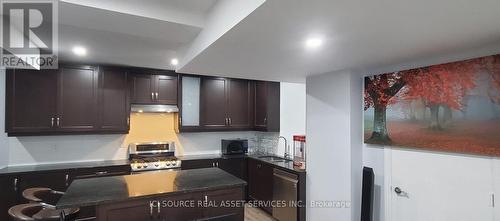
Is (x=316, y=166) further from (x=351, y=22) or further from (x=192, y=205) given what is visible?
(x=351, y=22)

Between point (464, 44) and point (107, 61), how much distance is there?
3995mm

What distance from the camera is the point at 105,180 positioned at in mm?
2746

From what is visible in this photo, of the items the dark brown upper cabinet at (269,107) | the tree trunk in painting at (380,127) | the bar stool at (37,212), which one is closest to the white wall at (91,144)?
the dark brown upper cabinet at (269,107)

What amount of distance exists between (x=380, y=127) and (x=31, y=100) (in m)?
4.30

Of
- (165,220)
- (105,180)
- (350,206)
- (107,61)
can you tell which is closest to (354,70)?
(350,206)

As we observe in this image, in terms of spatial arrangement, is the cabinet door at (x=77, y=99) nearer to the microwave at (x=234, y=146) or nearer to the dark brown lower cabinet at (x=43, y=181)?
the dark brown lower cabinet at (x=43, y=181)

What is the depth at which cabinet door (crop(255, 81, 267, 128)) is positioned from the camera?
4688 mm

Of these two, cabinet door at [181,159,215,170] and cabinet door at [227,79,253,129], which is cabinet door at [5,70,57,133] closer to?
cabinet door at [181,159,215,170]

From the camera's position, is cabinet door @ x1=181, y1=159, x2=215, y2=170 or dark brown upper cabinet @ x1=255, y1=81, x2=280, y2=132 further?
dark brown upper cabinet @ x1=255, y1=81, x2=280, y2=132

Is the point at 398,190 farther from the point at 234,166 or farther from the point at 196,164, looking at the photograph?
the point at 196,164

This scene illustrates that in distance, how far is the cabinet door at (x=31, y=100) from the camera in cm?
336

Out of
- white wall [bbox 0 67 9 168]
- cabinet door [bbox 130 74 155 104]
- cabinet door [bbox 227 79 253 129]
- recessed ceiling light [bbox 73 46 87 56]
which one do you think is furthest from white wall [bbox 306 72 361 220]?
white wall [bbox 0 67 9 168]

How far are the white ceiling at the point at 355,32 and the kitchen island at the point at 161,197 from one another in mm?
1223

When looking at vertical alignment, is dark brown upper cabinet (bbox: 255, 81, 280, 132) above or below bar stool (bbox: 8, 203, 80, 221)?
above
